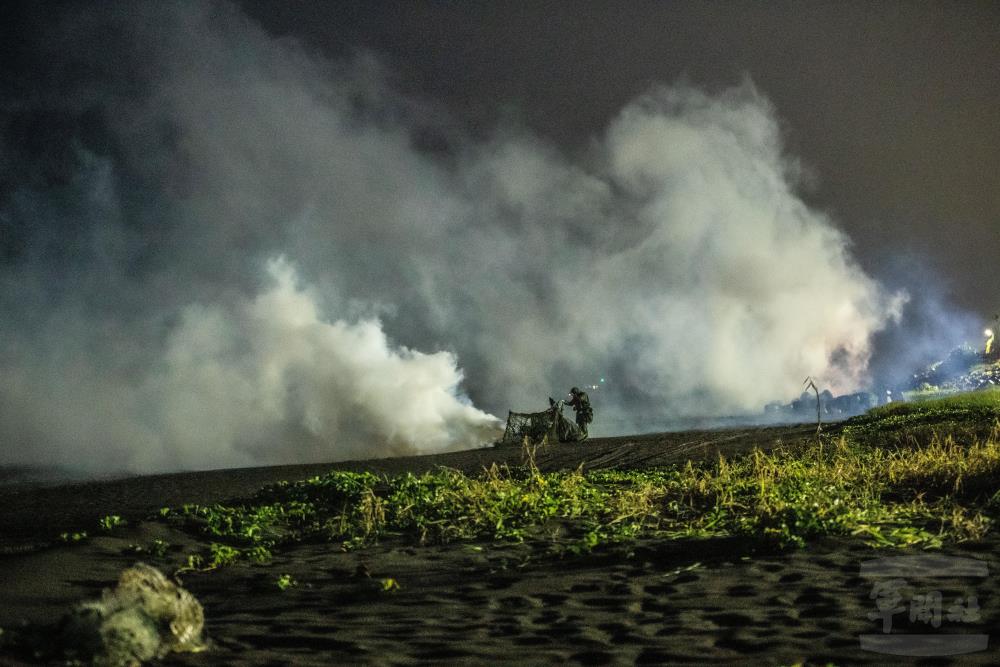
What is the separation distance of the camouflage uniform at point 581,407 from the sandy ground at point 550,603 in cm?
2045

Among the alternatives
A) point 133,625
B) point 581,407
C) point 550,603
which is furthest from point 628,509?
point 581,407

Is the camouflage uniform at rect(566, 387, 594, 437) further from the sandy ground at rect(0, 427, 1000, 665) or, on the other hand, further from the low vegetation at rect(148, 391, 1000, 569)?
the sandy ground at rect(0, 427, 1000, 665)

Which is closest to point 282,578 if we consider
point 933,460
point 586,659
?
point 586,659

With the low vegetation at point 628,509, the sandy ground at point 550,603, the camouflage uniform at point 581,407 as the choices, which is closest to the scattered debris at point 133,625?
the sandy ground at point 550,603

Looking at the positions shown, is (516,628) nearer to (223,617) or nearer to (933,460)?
(223,617)

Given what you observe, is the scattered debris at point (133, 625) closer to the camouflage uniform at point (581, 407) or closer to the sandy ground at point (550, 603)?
the sandy ground at point (550, 603)

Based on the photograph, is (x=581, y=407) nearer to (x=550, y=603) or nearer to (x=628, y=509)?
(x=628, y=509)

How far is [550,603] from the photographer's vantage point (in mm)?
7203

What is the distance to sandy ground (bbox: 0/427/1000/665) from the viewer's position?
580 cm

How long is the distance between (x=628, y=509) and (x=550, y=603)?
3.79 metres

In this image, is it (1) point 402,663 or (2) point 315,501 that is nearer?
(1) point 402,663

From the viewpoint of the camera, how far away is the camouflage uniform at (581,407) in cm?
3038

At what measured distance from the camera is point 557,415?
95.5 feet

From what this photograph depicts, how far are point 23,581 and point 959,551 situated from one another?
10146mm
